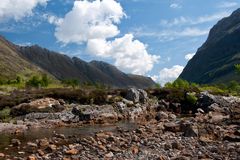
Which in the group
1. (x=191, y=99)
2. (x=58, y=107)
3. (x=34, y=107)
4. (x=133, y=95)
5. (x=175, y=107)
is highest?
(x=133, y=95)

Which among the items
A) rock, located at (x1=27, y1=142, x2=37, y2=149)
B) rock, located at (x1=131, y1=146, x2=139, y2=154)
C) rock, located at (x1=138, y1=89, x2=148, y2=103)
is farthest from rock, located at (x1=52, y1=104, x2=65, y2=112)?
rock, located at (x1=131, y1=146, x2=139, y2=154)

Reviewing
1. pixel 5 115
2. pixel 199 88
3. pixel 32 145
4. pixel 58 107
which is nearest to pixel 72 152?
pixel 32 145

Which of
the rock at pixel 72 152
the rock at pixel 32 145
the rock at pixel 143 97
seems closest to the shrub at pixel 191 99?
the rock at pixel 143 97

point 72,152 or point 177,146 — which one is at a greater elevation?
point 177,146

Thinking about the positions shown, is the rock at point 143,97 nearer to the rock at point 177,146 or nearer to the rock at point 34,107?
the rock at point 34,107

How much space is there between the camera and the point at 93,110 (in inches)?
2832

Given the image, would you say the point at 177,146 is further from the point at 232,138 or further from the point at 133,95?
the point at 133,95

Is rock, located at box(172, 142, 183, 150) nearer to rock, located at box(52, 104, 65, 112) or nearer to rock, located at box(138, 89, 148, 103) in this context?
rock, located at box(52, 104, 65, 112)

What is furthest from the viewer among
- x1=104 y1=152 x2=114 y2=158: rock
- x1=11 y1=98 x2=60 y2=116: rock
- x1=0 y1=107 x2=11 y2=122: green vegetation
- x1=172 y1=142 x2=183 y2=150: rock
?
x1=11 y1=98 x2=60 y2=116: rock

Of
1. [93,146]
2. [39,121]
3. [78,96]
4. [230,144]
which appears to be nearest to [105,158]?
[93,146]

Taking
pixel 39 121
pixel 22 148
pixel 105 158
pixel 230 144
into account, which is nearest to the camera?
pixel 105 158

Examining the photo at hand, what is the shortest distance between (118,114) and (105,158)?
4353cm

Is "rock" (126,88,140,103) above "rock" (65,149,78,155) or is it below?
above

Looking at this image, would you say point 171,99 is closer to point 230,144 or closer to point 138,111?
point 138,111
